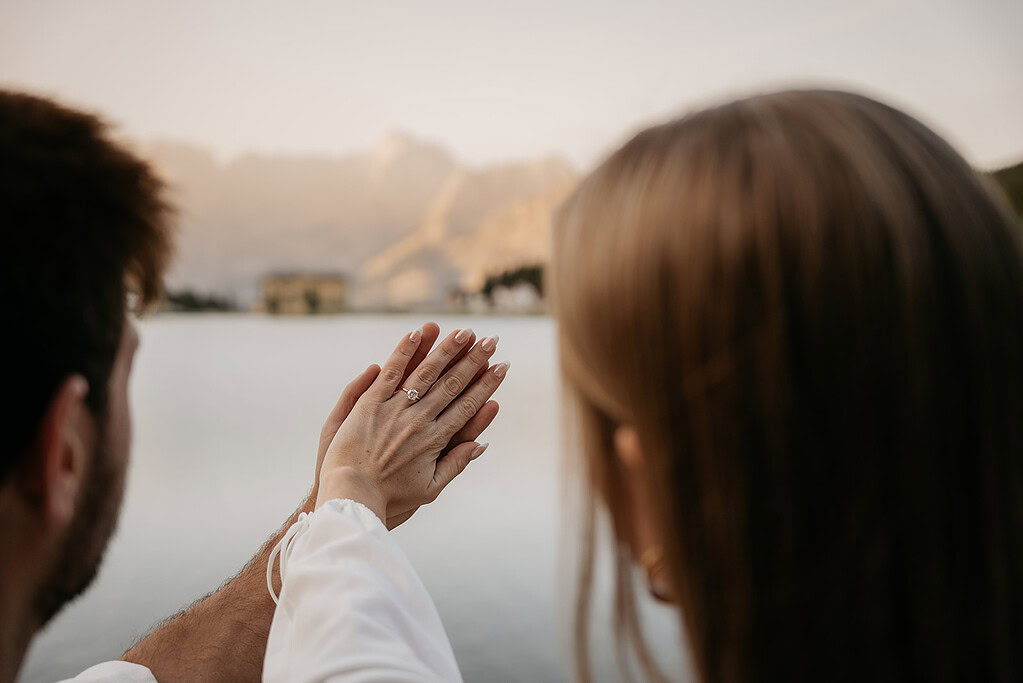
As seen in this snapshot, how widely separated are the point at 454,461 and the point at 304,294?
6457 mm

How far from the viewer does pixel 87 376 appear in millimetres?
851

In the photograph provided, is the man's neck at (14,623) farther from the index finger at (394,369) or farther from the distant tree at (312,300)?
the distant tree at (312,300)

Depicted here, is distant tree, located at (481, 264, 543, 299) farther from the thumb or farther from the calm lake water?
the thumb

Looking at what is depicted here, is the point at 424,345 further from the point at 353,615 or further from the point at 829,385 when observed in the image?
the point at 829,385

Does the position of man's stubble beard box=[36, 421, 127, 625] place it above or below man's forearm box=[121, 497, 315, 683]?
above

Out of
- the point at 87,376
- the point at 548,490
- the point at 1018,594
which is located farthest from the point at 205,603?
the point at 548,490

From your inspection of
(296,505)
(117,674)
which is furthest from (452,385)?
(117,674)

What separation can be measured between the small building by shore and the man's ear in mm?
6455

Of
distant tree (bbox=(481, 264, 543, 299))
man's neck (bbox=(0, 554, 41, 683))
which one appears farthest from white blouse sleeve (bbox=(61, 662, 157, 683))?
distant tree (bbox=(481, 264, 543, 299))

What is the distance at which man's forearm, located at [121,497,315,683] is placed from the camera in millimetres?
1354

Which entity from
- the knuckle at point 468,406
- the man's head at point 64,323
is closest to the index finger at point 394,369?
the knuckle at point 468,406

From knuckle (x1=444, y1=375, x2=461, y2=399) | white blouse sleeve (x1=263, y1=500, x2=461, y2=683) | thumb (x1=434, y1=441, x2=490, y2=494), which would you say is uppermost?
knuckle (x1=444, y1=375, x2=461, y2=399)

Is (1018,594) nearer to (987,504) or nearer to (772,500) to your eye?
(987,504)

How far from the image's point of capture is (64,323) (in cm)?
81
